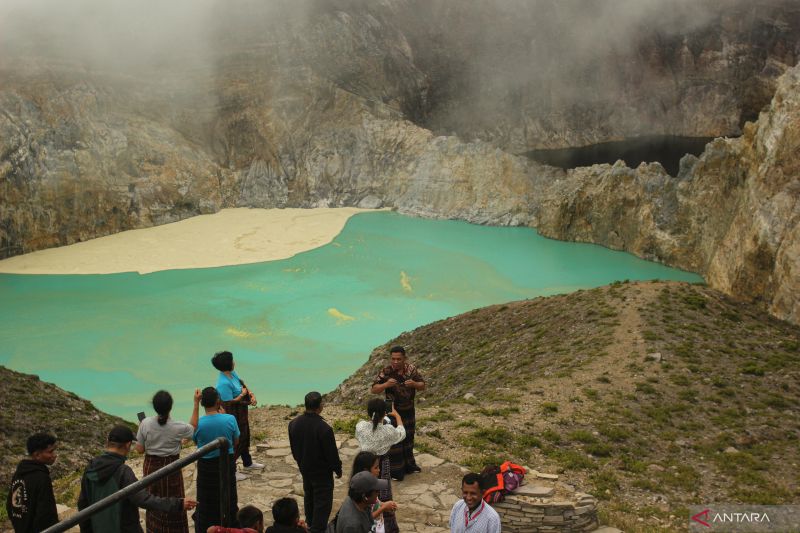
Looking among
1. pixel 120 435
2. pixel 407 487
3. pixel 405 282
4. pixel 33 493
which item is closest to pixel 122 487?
pixel 120 435

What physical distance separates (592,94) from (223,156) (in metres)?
33.8

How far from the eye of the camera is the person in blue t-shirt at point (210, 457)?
276 inches

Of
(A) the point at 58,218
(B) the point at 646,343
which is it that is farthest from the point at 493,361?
(A) the point at 58,218

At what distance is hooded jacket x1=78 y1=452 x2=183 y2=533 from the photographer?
594 cm

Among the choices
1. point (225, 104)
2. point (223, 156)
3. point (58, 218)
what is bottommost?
point (58, 218)

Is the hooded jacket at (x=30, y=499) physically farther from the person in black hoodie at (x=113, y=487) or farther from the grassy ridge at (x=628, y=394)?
the grassy ridge at (x=628, y=394)

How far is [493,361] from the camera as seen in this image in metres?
17.0

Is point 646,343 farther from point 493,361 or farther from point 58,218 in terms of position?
point 58,218

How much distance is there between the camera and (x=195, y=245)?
1564 inches

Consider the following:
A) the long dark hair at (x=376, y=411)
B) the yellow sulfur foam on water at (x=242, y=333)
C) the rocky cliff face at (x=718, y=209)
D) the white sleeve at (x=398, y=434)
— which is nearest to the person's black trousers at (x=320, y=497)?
the long dark hair at (x=376, y=411)

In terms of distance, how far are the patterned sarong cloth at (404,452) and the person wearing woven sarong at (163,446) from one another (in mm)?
2767

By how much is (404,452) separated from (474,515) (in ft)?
10.9

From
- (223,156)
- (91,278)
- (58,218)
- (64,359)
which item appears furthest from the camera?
(223,156)

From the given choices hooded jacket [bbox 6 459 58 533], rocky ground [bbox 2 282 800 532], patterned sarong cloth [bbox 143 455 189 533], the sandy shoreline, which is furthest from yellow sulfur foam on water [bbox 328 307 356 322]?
hooded jacket [bbox 6 459 58 533]
